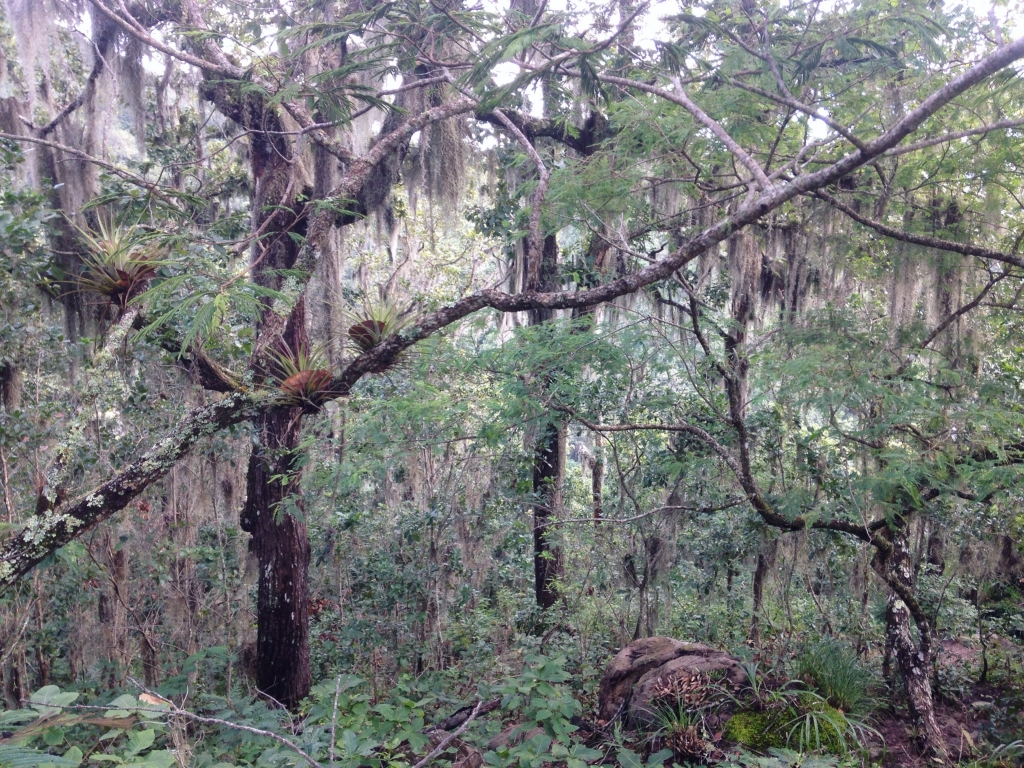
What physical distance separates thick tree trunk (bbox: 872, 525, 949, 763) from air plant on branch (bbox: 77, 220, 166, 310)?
16.2 ft

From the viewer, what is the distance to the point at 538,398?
4.53 meters

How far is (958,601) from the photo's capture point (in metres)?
5.12

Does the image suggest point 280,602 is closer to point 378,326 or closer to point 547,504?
point 547,504

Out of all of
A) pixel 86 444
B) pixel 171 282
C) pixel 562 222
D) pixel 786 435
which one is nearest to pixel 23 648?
pixel 86 444

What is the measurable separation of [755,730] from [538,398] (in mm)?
2268

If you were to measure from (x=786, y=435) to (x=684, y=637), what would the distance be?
6.55 feet

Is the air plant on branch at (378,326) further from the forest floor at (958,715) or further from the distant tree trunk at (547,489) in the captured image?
the forest floor at (958,715)

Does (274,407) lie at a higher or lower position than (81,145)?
lower

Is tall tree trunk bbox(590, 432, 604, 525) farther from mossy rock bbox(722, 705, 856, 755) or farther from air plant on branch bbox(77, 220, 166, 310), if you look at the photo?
air plant on branch bbox(77, 220, 166, 310)

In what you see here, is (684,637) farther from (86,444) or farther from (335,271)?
(86,444)

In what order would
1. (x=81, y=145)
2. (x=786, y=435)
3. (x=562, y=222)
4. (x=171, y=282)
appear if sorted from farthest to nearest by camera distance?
(x=81, y=145)
(x=786, y=435)
(x=562, y=222)
(x=171, y=282)

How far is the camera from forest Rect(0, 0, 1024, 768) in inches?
150

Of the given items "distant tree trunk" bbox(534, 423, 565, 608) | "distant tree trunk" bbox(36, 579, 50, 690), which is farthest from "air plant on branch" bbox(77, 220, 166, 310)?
"distant tree trunk" bbox(534, 423, 565, 608)

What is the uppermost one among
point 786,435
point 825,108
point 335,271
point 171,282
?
point 825,108
